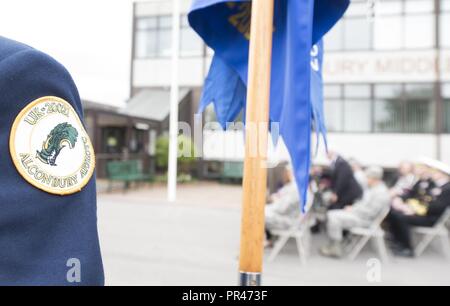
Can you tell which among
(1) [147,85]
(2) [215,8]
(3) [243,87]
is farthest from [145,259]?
(1) [147,85]

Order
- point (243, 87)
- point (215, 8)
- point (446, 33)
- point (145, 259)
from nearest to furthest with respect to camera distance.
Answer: point (215, 8), point (243, 87), point (145, 259), point (446, 33)

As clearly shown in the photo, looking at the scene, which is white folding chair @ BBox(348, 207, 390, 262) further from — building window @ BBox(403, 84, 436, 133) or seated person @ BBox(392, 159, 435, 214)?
building window @ BBox(403, 84, 436, 133)

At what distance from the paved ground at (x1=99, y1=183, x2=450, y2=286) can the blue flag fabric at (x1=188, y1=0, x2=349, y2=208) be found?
1.30 metres

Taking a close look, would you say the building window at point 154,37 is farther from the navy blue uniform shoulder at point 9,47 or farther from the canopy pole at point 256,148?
the navy blue uniform shoulder at point 9,47

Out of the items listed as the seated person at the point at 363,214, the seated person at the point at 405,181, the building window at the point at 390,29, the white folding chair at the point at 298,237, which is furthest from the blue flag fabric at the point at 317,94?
the building window at the point at 390,29

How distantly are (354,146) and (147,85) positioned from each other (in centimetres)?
1007

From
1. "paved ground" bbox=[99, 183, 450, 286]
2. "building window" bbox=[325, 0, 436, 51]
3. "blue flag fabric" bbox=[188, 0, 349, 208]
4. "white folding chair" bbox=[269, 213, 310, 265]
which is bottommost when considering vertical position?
"paved ground" bbox=[99, 183, 450, 286]

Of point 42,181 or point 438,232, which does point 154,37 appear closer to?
point 438,232

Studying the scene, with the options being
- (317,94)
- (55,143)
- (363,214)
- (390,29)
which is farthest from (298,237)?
(390,29)

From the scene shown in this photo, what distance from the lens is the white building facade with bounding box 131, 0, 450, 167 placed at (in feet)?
47.2

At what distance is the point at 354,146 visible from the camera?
15094 mm

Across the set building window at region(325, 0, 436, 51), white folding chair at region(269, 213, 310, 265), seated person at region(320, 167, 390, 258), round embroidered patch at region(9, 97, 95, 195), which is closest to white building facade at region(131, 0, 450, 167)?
building window at region(325, 0, 436, 51)

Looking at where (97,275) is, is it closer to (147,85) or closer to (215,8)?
(215,8)

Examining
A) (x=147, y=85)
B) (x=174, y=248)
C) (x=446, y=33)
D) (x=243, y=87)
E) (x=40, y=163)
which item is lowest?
(x=174, y=248)
